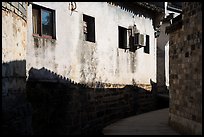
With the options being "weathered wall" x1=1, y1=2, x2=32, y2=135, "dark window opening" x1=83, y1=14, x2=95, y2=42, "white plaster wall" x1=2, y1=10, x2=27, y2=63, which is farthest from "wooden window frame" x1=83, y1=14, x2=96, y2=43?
"white plaster wall" x1=2, y1=10, x2=27, y2=63

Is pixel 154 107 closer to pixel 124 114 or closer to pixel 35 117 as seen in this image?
pixel 124 114

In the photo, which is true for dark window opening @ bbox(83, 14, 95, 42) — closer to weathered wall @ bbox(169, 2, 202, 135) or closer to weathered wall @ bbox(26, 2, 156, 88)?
weathered wall @ bbox(26, 2, 156, 88)

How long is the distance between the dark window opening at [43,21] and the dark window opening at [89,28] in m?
1.70

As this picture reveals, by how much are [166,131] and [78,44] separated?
438cm

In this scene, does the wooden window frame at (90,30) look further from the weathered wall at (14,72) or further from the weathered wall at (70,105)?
the weathered wall at (14,72)

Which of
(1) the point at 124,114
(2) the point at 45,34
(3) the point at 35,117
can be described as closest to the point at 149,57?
(1) the point at 124,114

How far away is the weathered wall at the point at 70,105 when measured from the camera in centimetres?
892

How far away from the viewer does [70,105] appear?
10.2 m

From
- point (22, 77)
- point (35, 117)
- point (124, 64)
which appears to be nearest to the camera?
point (22, 77)

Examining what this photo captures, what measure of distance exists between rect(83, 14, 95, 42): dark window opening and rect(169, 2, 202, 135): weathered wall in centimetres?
380

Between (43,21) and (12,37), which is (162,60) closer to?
(43,21)

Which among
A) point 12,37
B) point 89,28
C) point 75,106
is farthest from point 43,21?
point 12,37

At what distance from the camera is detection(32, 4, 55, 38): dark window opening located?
9797mm

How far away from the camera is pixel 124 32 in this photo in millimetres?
13844
